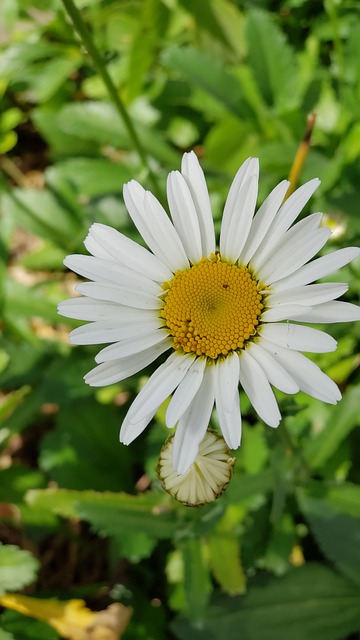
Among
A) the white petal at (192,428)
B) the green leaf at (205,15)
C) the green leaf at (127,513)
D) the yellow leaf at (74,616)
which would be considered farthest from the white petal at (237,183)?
the green leaf at (205,15)

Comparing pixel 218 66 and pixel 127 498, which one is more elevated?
pixel 218 66

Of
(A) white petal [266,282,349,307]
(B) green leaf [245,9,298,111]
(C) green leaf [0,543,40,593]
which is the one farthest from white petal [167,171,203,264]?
(C) green leaf [0,543,40,593]

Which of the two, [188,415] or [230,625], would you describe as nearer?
[188,415]

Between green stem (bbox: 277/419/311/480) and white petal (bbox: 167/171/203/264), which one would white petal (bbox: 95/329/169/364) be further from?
green stem (bbox: 277/419/311/480)

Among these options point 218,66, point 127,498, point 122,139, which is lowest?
point 127,498

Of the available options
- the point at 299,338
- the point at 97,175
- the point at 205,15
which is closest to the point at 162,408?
the point at 299,338

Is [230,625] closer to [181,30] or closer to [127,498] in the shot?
[127,498]

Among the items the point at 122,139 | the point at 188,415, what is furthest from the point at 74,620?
the point at 122,139
